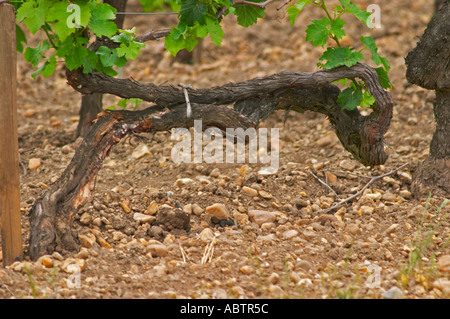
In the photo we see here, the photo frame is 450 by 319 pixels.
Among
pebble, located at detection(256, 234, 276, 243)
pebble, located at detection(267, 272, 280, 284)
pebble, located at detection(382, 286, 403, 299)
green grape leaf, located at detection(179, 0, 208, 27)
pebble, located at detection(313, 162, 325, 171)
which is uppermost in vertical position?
green grape leaf, located at detection(179, 0, 208, 27)

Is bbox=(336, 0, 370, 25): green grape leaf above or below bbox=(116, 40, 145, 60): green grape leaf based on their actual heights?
above

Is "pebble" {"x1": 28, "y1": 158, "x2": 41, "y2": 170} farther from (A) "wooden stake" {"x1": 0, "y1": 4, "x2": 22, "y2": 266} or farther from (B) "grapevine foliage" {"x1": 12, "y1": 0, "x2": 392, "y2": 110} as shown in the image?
(A) "wooden stake" {"x1": 0, "y1": 4, "x2": 22, "y2": 266}

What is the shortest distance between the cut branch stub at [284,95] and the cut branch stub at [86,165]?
0.10 m

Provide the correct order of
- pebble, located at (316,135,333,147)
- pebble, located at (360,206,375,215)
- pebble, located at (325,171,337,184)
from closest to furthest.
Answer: pebble, located at (360,206,375,215) → pebble, located at (325,171,337,184) → pebble, located at (316,135,333,147)

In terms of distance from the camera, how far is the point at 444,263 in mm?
2777

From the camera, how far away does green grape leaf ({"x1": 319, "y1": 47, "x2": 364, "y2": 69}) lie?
3.06 metres

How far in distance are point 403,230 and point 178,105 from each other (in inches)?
55.0

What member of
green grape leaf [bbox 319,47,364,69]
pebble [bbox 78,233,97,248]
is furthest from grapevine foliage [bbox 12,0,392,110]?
pebble [bbox 78,233,97,248]

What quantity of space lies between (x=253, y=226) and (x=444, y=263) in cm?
99

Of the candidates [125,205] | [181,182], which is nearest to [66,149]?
[181,182]

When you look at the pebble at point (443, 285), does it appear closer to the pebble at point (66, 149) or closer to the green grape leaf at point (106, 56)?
the green grape leaf at point (106, 56)

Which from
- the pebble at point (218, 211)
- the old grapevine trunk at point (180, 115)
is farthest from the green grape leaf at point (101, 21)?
the pebble at point (218, 211)

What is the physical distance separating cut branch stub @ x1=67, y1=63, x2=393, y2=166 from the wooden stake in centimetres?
42

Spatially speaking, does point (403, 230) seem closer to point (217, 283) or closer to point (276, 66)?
point (217, 283)
